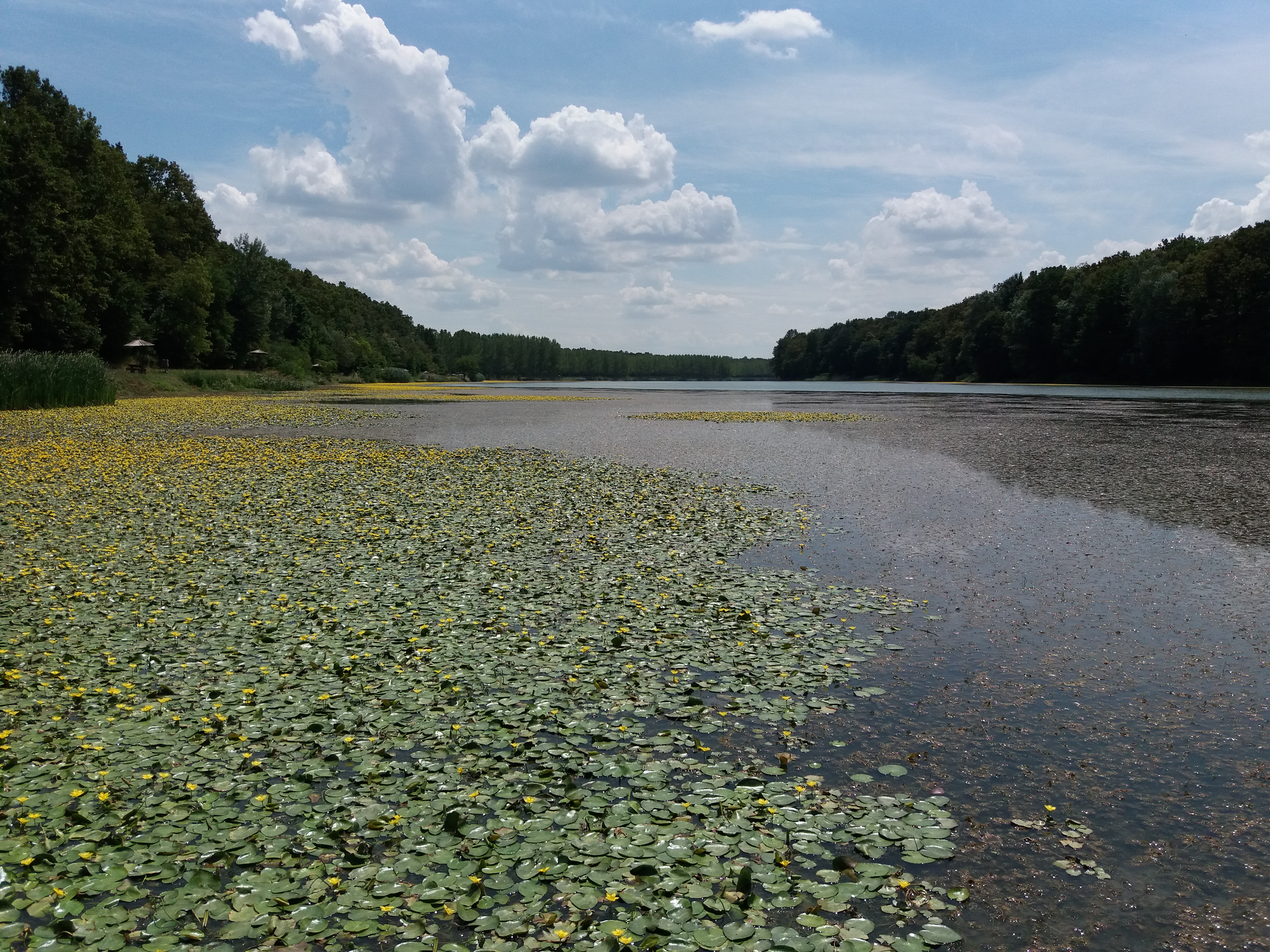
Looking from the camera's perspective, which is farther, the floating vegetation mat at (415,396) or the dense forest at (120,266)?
the floating vegetation mat at (415,396)

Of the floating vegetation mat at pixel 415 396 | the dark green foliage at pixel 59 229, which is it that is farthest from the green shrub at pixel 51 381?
the floating vegetation mat at pixel 415 396

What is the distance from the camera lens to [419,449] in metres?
26.8

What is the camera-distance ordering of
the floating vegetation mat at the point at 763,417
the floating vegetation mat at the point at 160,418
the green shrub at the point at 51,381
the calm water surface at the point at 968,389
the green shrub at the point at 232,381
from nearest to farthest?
1. the floating vegetation mat at the point at 160,418
2. the green shrub at the point at 51,381
3. the floating vegetation mat at the point at 763,417
4. the green shrub at the point at 232,381
5. the calm water surface at the point at 968,389

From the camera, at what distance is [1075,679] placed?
728cm

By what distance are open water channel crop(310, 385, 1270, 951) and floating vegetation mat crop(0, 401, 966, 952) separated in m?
0.40

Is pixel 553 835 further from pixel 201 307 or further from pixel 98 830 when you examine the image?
pixel 201 307

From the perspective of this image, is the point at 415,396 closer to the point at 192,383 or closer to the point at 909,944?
the point at 192,383

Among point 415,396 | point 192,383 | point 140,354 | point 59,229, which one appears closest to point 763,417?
point 415,396

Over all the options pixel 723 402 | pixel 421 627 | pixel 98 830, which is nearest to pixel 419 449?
pixel 421 627

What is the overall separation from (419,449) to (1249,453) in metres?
25.0

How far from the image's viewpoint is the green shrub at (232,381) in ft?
212

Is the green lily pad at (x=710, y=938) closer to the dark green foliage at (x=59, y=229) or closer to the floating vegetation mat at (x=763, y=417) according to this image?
the floating vegetation mat at (x=763, y=417)

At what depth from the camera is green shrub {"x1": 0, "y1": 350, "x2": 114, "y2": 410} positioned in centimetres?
3700

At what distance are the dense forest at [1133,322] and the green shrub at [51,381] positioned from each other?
3651 inches
